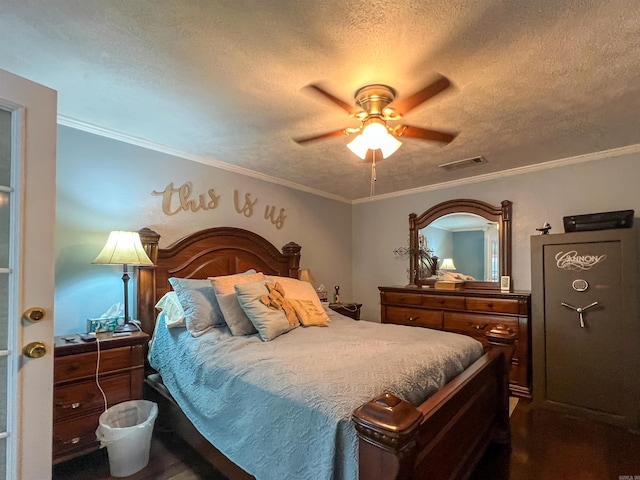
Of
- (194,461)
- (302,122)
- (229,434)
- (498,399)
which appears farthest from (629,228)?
(194,461)

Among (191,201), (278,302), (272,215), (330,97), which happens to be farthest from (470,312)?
(191,201)

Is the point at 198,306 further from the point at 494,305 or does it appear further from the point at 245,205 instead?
the point at 494,305

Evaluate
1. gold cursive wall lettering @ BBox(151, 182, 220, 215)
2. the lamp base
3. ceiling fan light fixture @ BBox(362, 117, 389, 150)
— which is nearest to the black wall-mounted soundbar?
ceiling fan light fixture @ BBox(362, 117, 389, 150)

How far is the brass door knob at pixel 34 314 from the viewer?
4.12 feet

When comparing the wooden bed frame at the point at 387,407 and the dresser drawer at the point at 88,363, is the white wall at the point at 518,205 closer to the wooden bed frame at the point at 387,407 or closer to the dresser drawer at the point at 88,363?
the wooden bed frame at the point at 387,407

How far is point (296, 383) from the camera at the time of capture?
1.44 m

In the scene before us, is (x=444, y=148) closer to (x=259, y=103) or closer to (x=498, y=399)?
(x=259, y=103)

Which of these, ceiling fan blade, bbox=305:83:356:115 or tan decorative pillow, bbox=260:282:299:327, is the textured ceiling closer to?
ceiling fan blade, bbox=305:83:356:115

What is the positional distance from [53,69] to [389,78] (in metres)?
1.82

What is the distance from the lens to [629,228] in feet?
8.82

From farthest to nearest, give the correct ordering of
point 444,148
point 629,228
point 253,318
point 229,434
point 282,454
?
point 444,148 < point 629,228 < point 253,318 < point 229,434 < point 282,454

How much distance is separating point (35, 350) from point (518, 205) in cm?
406

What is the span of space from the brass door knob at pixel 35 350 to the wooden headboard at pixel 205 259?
1.42 metres

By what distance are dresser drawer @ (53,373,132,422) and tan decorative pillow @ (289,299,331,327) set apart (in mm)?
1222
